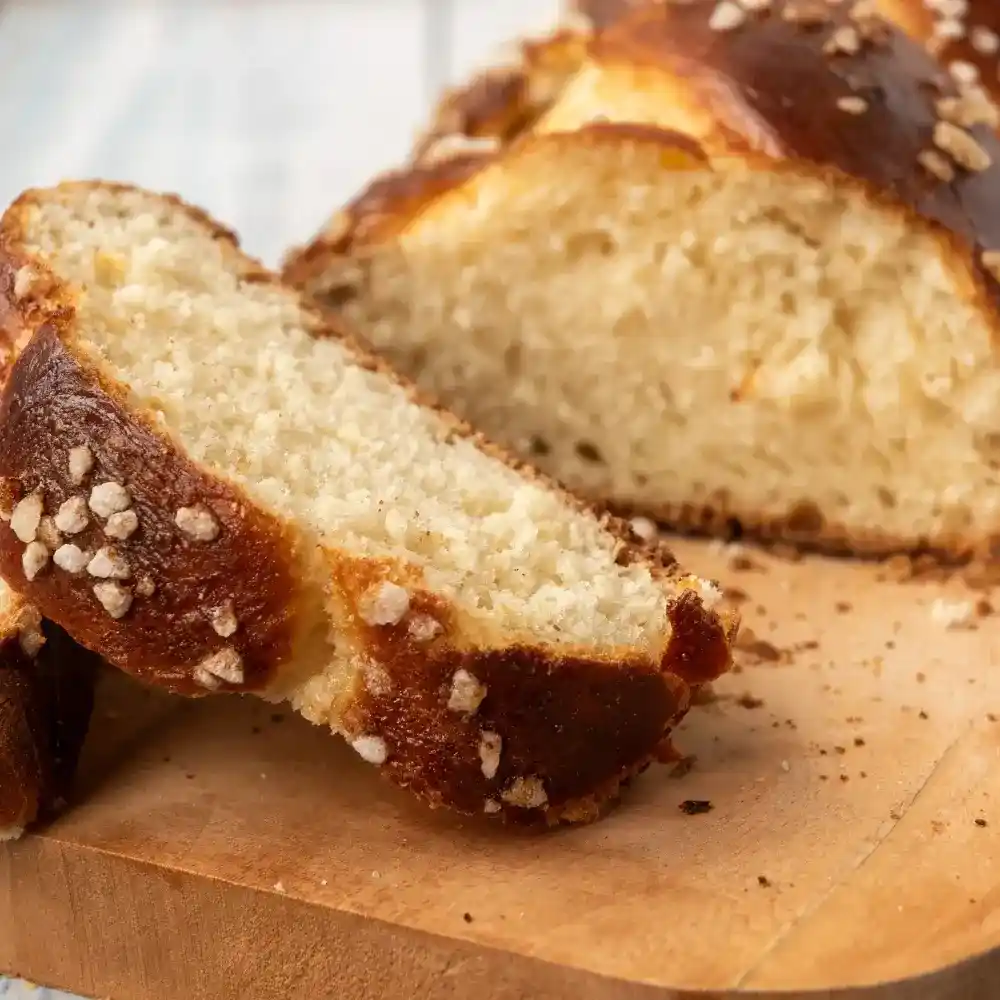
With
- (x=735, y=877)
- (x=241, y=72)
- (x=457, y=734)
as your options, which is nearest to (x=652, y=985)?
(x=735, y=877)

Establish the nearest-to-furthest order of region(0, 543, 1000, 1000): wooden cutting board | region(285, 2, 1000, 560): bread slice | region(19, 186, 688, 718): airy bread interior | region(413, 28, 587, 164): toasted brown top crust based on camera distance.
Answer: region(0, 543, 1000, 1000): wooden cutting board
region(19, 186, 688, 718): airy bread interior
region(285, 2, 1000, 560): bread slice
region(413, 28, 587, 164): toasted brown top crust

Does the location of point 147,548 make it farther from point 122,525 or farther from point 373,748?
point 373,748

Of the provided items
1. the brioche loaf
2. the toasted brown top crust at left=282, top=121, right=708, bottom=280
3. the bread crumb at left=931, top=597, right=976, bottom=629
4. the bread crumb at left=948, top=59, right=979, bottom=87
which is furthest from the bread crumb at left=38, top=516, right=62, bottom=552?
the bread crumb at left=948, top=59, right=979, bottom=87

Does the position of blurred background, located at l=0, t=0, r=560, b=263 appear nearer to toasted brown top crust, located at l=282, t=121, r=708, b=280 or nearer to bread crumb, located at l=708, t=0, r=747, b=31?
toasted brown top crust, located at l=282, t=121, r=708, b=280

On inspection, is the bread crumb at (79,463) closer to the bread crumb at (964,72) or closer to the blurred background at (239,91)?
the bread crumb at (964,72)

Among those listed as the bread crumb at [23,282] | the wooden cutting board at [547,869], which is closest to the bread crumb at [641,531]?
the wooden cutting board at [547,869]

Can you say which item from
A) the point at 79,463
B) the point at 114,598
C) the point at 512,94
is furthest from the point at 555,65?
the point at 114,598

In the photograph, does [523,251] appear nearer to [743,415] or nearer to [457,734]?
[743,415]
